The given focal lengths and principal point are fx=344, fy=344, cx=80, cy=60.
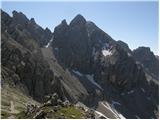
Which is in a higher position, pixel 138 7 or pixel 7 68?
pixel 7 68

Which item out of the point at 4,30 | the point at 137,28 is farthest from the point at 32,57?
the point at 137,28

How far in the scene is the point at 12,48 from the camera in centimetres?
15625

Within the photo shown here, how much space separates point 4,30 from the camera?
172 metres

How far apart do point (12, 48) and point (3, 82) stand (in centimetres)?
2439

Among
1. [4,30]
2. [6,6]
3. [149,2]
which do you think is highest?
[4,30]

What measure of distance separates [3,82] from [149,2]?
11976 centimetres

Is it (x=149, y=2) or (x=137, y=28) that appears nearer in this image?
(x=149, y=2)

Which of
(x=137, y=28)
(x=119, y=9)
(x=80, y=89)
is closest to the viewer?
(x=119, y=9)

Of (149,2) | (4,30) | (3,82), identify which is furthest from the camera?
(4,30)

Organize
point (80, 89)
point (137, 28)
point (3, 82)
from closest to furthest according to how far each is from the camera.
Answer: point (137, 28), point (3, 82), point (80, 89)

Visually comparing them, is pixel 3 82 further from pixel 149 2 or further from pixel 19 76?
pixel 149 2

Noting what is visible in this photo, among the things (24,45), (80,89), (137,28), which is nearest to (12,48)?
(24,45)

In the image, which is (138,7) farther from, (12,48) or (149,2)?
(12,48)

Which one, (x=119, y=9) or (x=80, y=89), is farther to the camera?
(x=80, y=89)
